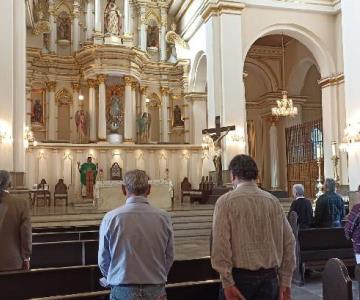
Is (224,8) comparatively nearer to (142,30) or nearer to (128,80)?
(128,80)

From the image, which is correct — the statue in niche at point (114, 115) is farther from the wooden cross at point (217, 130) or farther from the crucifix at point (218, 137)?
the wooden cross at point (217, 130)

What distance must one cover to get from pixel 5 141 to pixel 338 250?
9.02m

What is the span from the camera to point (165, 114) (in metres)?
22.2

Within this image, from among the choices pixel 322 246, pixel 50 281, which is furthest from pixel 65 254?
pixel 322 246

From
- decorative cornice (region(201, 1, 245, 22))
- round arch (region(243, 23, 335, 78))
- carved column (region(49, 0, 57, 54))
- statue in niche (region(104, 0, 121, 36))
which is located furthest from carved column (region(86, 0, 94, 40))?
round arch (region(243, 23, 335, 78))

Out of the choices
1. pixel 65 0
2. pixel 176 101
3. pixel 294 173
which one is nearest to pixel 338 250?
pixel 294 173

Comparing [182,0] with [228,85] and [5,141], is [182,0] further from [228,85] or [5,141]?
[5,141]

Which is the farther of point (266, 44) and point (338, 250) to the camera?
point (266, 44)

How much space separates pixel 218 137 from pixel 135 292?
12735 millimetres

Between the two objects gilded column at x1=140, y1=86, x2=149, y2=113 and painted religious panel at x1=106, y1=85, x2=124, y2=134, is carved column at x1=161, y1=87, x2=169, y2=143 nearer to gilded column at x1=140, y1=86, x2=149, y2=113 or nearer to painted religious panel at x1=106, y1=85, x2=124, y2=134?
gilded column at x1=140, y1=86, x2=149, y2=113

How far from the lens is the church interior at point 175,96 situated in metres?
16.2

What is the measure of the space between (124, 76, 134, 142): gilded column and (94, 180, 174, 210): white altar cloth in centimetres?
681

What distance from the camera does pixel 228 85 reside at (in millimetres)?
16125

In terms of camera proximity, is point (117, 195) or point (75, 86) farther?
point (75, 86)
